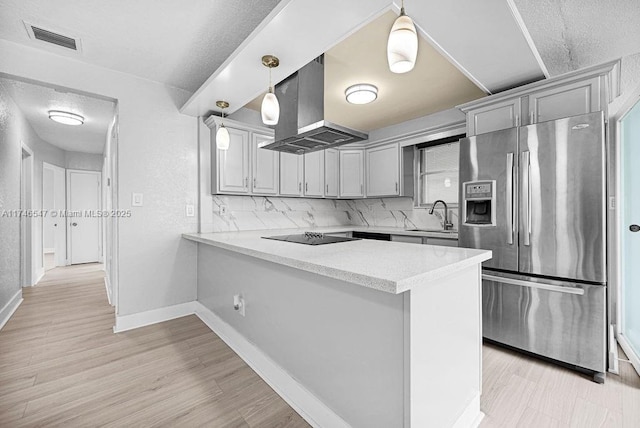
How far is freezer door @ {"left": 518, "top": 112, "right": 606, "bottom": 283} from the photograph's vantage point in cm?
188

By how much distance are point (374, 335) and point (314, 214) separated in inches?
128

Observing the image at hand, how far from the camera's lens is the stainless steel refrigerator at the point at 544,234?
6.19ft

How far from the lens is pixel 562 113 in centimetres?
214

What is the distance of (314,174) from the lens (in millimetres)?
4031

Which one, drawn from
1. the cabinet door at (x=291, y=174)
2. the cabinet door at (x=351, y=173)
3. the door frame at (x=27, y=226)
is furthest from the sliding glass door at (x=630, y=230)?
the door frame at (x=27, y=226)

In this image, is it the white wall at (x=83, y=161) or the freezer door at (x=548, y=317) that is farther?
the white wall at (x=83, y=161)

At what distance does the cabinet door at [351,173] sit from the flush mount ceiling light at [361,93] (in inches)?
51.7

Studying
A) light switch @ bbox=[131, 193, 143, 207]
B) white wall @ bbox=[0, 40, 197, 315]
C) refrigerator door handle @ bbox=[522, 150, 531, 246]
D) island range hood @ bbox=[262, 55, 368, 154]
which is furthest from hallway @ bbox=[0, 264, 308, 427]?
refrigerator door handle @ bbox=[522, 150, 531, 246]

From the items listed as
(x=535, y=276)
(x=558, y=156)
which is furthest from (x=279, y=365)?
(x=558, y=156)

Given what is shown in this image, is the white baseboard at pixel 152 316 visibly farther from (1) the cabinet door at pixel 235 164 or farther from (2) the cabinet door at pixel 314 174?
(2) the cabinet door at pixel 314 174

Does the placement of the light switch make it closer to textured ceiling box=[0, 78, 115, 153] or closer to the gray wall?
textured ceiling box=[0, 78, 115, 153]

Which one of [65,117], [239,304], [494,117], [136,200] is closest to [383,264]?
[239,304]

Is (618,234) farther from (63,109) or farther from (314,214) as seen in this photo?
(63,109)

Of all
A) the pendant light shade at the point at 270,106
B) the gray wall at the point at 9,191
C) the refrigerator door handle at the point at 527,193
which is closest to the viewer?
the pendant light shade at the point at 270,106
